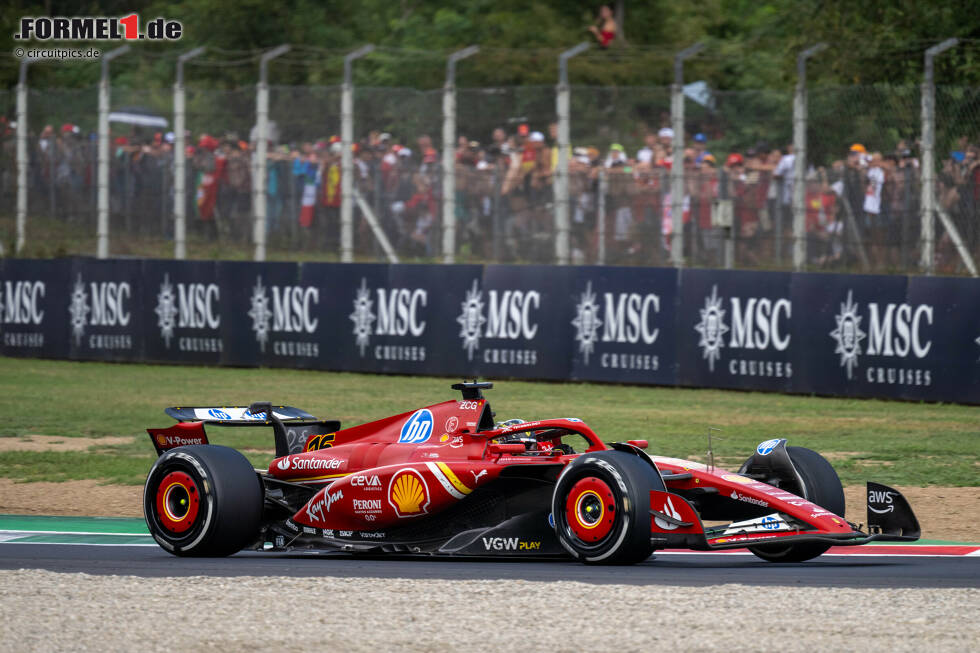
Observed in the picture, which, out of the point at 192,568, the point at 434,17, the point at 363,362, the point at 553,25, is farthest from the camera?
the point at 434,17

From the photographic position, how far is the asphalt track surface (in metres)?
8.05

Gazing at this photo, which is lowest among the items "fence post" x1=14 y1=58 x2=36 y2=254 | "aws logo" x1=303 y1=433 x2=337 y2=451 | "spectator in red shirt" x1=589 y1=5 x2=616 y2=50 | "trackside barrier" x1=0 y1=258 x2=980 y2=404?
"aws logo" x1=303 y1=433 x2=337 y2=451

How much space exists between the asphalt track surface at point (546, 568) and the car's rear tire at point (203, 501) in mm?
118

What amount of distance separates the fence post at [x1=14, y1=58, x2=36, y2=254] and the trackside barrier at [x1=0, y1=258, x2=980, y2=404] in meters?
0.72

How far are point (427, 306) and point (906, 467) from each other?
31.9 ft

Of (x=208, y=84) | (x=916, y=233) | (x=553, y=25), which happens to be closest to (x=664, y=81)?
(x=553, y=25)

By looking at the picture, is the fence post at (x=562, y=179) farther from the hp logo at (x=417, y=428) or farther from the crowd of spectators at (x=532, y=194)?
the hp logo at (x=417, y=428)

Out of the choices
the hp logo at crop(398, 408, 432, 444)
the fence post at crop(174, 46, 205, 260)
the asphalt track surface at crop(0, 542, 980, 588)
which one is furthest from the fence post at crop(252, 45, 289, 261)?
the hp logo at crop(398, 408, 432, 444)

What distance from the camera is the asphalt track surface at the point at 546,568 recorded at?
317 inches

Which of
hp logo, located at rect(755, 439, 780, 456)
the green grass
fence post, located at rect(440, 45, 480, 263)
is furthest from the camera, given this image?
fence post, located at rect(440, 45, 480, 263)

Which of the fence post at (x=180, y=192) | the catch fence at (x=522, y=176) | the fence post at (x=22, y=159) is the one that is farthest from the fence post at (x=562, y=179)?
the fence post at (x=22, y=159)

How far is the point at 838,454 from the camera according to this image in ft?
46.8

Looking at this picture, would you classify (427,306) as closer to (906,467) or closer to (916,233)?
(916,233)

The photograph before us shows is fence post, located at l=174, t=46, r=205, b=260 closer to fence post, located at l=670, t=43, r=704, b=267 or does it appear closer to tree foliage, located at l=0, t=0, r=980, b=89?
tree foliage, located at l=0, t=0, r=980, b=89
